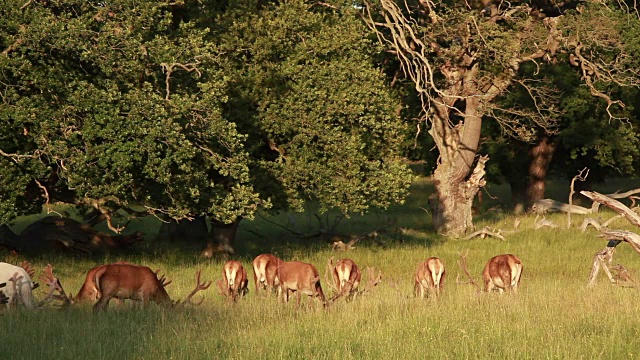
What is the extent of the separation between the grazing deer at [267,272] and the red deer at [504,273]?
3.64 m

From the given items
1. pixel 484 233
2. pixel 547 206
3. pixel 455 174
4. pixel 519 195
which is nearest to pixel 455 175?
pixel 455 174

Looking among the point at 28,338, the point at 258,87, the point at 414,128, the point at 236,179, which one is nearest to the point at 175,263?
the point at 236,179

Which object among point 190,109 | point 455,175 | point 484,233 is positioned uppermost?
point 190,109

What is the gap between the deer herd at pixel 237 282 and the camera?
517 inches

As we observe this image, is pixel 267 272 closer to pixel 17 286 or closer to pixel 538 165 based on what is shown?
pixel 17 286

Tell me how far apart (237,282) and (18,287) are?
3678 millimetres

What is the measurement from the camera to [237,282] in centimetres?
1570

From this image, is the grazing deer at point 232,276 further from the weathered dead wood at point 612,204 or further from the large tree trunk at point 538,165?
the large tree trunk at point 538,165

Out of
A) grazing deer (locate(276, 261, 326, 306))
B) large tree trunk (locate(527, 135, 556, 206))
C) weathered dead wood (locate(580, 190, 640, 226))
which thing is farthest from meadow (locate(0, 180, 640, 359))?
large tree trunk (locate(527, 135, 556, 206))

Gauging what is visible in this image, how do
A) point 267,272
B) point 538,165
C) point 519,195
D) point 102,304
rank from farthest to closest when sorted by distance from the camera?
point 519,195
point 538,165
point 267,272
point 102,304

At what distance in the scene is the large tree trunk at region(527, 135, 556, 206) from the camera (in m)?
38.6

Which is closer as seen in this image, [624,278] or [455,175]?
[624,278]

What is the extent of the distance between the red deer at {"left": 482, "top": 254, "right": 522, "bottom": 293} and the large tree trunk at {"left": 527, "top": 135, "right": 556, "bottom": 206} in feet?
75.3

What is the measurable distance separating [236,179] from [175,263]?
2.72 m
